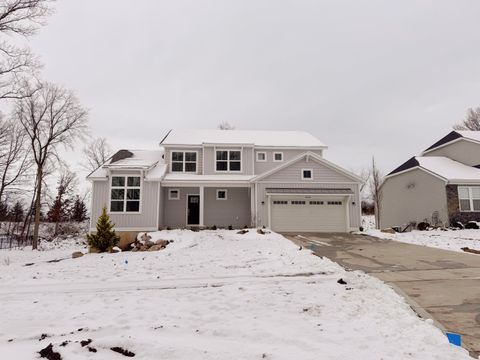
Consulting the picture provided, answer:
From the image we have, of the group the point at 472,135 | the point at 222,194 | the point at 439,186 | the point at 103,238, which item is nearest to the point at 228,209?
the point at 222,194

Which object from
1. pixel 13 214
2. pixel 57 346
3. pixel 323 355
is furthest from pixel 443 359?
pixel 13 214

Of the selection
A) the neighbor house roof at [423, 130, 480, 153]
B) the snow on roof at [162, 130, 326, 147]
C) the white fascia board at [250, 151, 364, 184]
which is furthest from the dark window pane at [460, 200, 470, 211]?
the snow on roof at [162, 130, 326, 147]

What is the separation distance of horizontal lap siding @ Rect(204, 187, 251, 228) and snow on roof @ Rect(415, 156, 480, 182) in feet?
39.7

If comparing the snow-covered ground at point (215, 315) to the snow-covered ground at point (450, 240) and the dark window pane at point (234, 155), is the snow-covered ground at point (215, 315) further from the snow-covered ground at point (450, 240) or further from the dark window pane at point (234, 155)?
the dark window pane at point (234, 155)

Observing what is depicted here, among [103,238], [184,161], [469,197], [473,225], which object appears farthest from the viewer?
[184,161]

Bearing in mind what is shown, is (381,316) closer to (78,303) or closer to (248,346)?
(248,346)

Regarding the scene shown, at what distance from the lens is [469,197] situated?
1805 cm

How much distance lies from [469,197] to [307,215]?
32.6ft

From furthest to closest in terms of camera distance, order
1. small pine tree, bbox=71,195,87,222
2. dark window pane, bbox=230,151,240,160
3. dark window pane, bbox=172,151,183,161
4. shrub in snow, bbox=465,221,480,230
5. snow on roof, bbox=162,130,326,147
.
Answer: small pine tree, bbox=71,195,87,222 < snow on roof, bbox=162,130,326,147 < dark window pane, bbox=230,151,240,160 < dark window pane, bbox=172,151,183,161 < shrub in snow, bbox=465,221,480,230

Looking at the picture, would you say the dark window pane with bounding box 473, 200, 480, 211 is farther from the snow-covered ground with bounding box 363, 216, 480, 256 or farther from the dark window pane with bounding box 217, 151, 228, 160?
the dark window pane with bounding box 217, 151, 228, 160

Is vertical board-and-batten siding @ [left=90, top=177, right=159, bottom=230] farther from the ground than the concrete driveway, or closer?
farther from the ground

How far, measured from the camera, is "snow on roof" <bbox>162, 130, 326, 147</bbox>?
20344 millimetres

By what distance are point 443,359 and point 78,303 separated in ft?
17.8

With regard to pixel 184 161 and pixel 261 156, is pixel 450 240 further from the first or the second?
pixel 184 161
